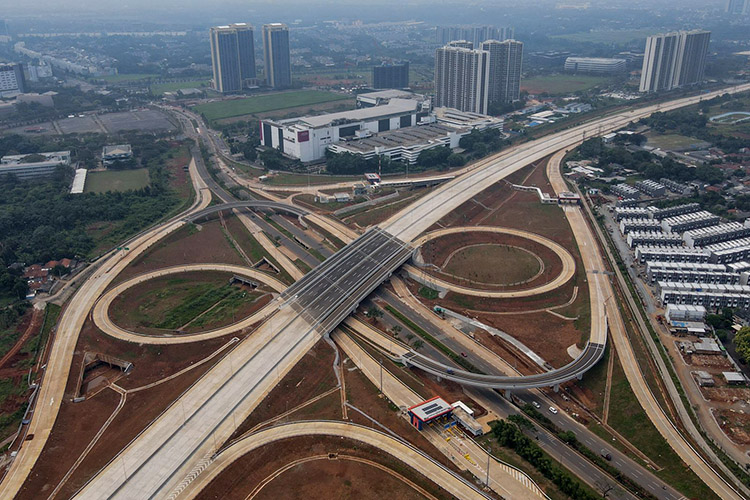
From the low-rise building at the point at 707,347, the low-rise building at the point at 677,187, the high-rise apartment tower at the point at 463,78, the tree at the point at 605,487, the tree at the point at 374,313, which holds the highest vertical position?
the high-rise apartment tower at the point at 463,78

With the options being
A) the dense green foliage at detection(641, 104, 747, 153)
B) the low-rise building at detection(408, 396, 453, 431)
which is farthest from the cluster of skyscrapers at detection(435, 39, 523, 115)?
the low-rise building at detection(408, 396, 453, 431)

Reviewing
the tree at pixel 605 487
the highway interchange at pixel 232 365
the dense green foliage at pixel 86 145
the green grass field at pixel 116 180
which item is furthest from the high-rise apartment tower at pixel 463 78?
Result: the tree at pixel 605 487

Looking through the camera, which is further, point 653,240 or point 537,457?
point 653,240

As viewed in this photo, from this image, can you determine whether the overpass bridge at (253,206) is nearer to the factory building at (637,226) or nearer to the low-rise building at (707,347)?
the factory building at (637,226)

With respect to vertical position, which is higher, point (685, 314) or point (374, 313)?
point (685, 314)

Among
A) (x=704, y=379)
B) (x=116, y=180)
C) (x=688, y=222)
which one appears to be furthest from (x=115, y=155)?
(x=704, y=379)

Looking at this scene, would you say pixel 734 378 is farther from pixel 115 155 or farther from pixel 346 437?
pixel 115 155

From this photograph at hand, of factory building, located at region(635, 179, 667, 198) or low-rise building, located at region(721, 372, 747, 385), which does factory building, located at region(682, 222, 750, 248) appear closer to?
factory building, located at region(635, 179, 667, 198)

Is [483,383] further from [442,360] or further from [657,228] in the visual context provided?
[657,228]
